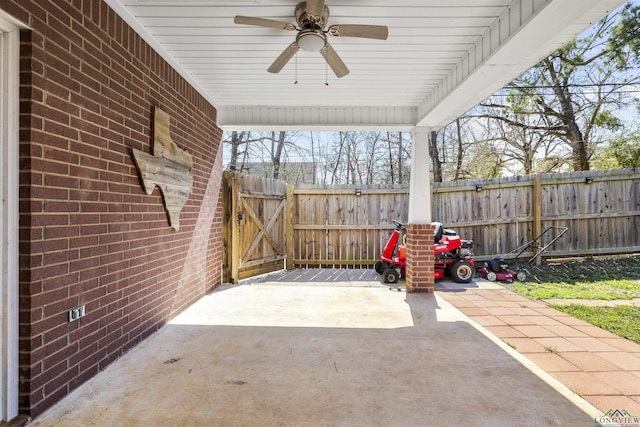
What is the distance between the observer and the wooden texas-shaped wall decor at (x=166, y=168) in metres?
2.88

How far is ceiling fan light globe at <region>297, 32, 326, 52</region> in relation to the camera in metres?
2.37

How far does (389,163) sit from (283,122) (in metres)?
8.13

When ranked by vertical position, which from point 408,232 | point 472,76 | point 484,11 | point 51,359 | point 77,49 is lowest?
point 51,359

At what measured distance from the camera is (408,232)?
4582 millimetres

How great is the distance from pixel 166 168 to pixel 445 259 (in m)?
4.16

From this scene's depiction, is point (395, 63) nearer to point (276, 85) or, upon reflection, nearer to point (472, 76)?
point (472, 76)

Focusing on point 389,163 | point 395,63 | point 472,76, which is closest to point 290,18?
point 395,63

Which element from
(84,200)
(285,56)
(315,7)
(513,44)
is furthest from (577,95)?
(84,200)

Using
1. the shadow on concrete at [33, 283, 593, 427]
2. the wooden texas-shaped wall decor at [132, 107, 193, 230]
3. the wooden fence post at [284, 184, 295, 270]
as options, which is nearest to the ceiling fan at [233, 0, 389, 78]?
the wooden texas-shaped wall decor at [132, 107, 193, 230]

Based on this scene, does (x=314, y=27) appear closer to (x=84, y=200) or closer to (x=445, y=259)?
(x=84, y=200)

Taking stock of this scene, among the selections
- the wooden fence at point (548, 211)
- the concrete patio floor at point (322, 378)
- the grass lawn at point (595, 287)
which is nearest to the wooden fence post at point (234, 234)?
the concrete patio floor at point (322, 378)

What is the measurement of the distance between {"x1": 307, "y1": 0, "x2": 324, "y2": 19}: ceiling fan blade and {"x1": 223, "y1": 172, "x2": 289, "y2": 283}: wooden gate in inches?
130

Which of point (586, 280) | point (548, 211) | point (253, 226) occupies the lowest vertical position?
point (586, 280)

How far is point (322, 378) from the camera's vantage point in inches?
86.7
